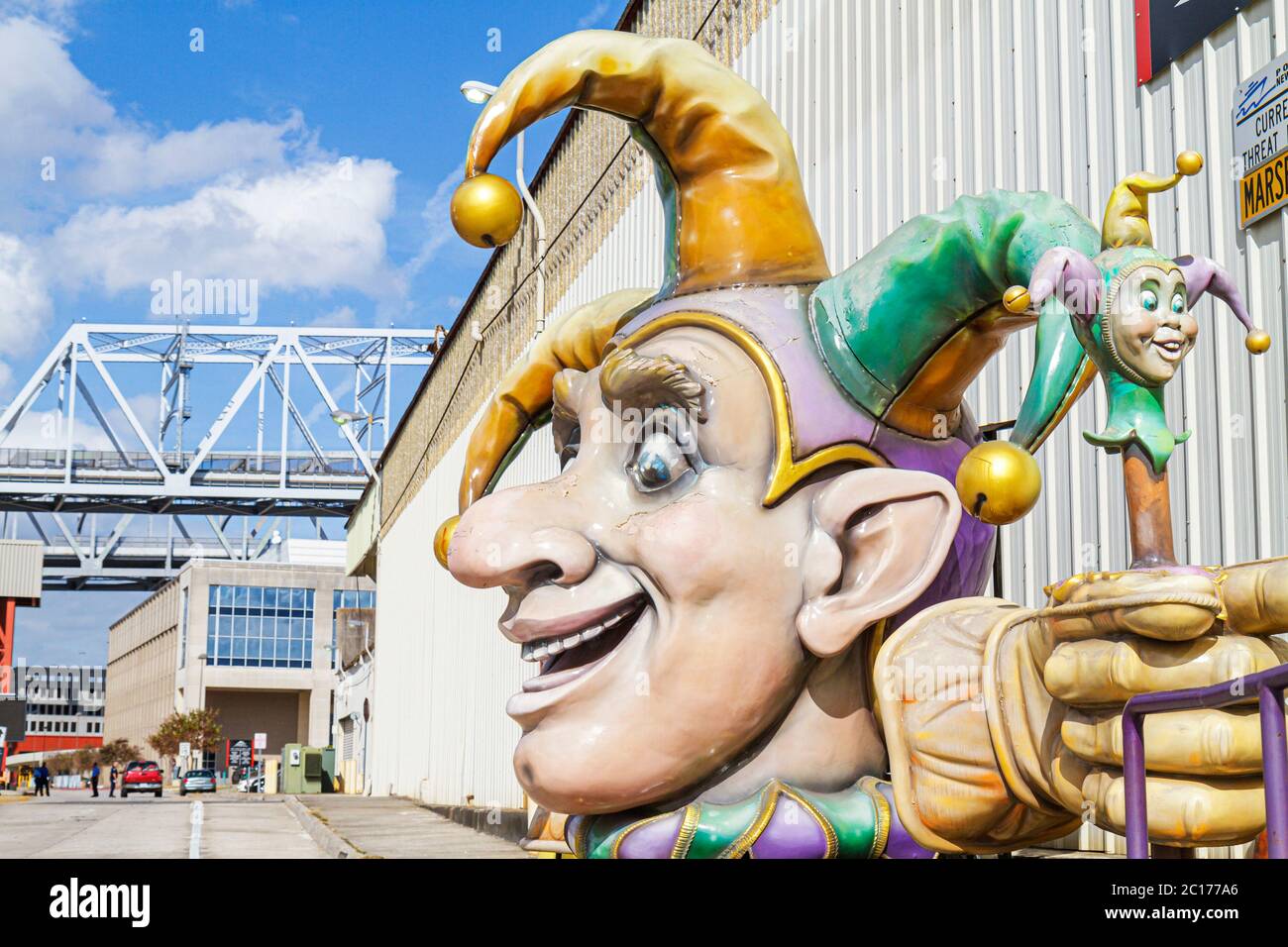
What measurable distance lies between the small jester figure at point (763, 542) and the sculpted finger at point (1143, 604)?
25cm

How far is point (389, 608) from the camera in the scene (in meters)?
21.7

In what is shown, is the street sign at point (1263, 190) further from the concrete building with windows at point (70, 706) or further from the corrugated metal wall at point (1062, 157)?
the concrete building with windows at point (70, 706)

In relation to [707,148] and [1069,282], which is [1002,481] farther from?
[707,148]

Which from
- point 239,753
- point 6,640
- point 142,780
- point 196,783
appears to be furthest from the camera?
point 239,753

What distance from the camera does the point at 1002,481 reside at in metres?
2.46

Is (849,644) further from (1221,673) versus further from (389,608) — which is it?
(389,608)

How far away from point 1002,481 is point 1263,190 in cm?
193

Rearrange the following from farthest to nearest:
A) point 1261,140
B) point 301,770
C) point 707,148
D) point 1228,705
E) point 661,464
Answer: point 301,770 → point 1261,140 → point 707,148 → point 661,464 → point 1228,705

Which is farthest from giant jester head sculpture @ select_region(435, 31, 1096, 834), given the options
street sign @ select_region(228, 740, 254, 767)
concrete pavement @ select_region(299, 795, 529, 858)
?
street sign @ select_region(228, 740, 254, 767)

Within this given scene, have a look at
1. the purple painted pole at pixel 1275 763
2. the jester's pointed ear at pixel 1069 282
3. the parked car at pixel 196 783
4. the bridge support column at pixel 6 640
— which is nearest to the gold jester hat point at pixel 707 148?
the jester's pointed ear at pixel 1069 282

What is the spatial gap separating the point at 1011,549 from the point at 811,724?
2.05 metres

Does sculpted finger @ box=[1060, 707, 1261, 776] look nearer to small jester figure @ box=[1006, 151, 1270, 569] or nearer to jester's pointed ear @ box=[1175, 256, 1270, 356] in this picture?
small jester figure @ box=[1006, 151, 1270, 569]

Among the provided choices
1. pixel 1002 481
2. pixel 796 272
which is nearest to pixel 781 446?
pixel 796 272
